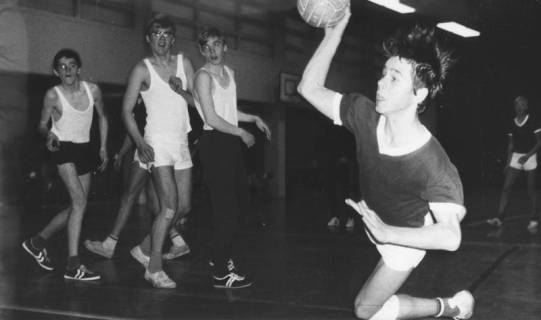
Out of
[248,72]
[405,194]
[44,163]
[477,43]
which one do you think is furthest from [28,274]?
[477,43]

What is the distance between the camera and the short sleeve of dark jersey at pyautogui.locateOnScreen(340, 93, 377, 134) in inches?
92.5

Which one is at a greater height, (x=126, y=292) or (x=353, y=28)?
(x=353, y=28)

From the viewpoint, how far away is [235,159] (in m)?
3.57

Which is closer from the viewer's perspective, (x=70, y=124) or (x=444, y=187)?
(x=444, y=187)

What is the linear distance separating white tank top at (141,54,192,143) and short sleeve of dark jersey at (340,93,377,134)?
1.61 metres

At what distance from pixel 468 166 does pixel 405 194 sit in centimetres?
1662

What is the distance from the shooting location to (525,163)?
22.5ft

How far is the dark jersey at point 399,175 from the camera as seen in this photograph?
6.81ft

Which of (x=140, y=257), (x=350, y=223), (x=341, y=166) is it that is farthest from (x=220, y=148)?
(x=350, y=223)

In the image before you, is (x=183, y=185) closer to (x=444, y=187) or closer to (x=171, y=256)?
(x=171, y=256)

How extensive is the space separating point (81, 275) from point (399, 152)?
2541 mm

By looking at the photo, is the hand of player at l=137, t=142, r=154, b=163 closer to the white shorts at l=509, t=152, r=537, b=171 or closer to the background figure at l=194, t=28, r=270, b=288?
the background figure at l=194, t=28, r=270, b=288

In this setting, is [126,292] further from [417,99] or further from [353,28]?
[353,28]

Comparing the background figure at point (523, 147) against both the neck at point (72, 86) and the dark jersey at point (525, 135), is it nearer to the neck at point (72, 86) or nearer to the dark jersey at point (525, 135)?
the dark jersey at point (525, 135)
